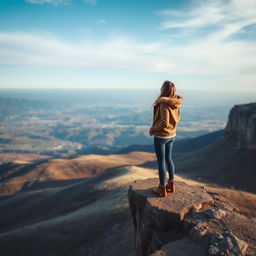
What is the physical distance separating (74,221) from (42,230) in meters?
2.34

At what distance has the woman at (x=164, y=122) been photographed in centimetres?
962

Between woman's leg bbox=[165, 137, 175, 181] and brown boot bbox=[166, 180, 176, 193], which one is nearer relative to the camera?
woman's leg bbox=[165, 137, 175, 181]

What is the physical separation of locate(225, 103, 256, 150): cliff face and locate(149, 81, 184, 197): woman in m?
47.9

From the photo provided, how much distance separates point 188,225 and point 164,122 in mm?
3337

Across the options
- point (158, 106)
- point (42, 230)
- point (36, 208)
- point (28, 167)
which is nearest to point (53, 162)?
point (28, 167)

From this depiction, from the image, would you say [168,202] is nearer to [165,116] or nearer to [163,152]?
[163,152]

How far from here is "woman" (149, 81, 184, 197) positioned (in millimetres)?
9617

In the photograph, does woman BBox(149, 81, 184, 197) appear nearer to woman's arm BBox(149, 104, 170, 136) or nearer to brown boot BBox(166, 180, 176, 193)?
woman's arm BBox(149, 104, 170, 136)

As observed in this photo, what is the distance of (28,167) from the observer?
79625 mm

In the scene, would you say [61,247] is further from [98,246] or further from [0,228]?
[0,228]

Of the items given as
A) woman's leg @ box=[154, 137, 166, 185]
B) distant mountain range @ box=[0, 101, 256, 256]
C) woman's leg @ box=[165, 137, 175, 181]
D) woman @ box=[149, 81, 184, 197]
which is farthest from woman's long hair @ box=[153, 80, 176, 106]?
distant mountain range @ box=[0, 101, 256, 256]

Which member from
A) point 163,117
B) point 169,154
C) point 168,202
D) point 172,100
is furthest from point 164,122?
point 168,202

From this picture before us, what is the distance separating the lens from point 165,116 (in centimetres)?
962

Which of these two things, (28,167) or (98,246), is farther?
(28,167)
